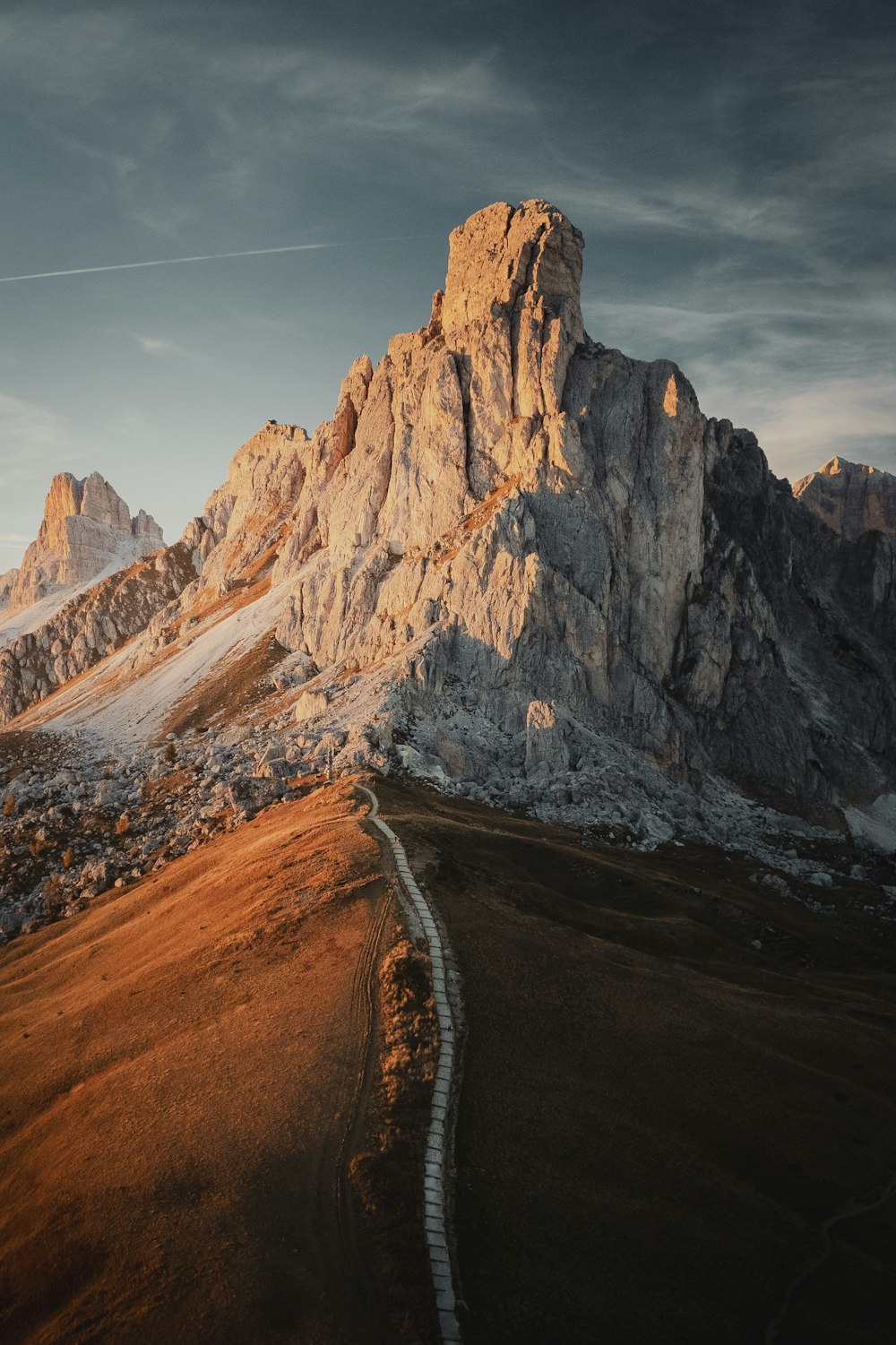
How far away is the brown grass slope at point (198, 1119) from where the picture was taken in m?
20.9

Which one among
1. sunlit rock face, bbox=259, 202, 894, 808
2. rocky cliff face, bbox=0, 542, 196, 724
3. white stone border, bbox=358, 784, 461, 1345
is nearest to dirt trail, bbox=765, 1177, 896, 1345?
white stone border, bbox=358, 784, 461, 1345

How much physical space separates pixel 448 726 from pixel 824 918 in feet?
143

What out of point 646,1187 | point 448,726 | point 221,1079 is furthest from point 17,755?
point 646,1187

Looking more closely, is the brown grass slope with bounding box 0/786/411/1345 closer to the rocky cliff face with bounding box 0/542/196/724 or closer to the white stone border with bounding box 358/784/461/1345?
the white stone border with bounding box 358/784/461/1345

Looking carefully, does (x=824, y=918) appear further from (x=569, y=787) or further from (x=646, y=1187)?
(x=646, y=1187)

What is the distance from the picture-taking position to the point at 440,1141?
26938 millimetres

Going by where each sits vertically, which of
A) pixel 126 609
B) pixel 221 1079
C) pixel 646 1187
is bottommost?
pixel 646 1187

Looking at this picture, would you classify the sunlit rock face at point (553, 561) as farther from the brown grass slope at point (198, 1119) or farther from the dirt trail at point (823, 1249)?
the dirt trail at point (823, 1249)

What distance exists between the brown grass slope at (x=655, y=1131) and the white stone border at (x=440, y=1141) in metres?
0.60

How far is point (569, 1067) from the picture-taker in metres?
31.3

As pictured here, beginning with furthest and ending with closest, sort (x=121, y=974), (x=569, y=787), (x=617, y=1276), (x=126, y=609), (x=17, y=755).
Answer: (x=126, y=609)
(x=17, y=755)
(x=569, y=787)
(x=121, y=974)
(x=617, y=1276)

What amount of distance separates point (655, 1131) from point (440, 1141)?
807 cm

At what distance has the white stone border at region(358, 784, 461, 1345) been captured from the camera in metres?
21.2

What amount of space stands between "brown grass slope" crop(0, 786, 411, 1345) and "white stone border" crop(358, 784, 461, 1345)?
213 cm
